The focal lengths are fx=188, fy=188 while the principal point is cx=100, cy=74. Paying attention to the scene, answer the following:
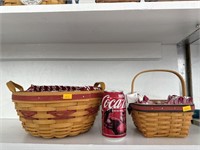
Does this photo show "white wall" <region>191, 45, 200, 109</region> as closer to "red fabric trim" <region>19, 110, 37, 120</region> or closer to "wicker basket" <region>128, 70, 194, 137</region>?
"wicker basket" <region>128, 70, 194, 137</region>

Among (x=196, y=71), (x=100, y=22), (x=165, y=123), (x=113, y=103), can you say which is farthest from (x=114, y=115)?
(x=196, y=71)

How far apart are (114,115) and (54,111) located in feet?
0.47

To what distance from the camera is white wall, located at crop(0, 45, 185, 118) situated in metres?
0.76

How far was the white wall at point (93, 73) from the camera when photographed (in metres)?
0.76

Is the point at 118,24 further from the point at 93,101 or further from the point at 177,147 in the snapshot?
the point at 177,147

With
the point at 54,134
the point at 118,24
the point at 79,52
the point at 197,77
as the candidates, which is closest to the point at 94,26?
the point at 118,24

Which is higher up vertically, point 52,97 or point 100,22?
point 100,22

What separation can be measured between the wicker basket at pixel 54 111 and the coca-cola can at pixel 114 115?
0.05m

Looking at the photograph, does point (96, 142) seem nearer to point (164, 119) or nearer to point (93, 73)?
point (164, 119)

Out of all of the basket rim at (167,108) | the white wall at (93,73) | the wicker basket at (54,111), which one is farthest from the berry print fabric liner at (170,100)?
the white wall at (93,73)

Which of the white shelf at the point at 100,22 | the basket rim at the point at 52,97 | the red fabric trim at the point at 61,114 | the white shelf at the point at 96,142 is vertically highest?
the white shelf at the point at 100,22

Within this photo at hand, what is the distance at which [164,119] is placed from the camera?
0.47 metres

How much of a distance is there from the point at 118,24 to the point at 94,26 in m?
0.07

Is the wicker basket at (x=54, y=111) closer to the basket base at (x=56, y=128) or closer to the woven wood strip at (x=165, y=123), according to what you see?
the basket base at (x=56, y=128)
